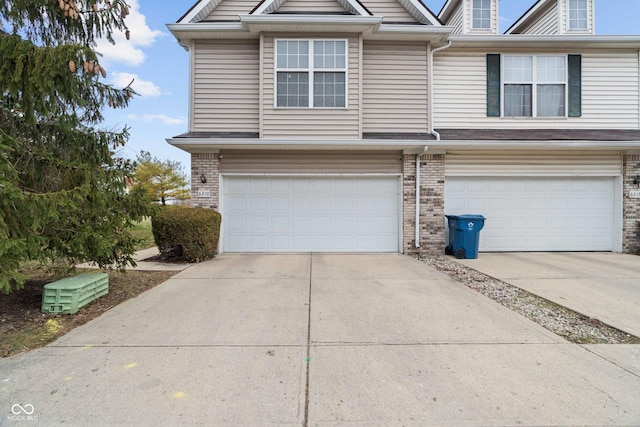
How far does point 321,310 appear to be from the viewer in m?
4.17

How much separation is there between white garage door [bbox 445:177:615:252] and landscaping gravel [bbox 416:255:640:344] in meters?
2.85

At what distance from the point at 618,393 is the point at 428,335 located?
1477mm

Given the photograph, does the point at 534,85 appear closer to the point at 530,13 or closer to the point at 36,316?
the point at 530,13

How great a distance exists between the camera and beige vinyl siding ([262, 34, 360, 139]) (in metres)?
8.14

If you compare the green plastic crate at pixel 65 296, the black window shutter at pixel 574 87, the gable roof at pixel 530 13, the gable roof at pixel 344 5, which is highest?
the gable roof at pixel 530 13

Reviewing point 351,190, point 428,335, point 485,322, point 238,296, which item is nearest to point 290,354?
point 428,335

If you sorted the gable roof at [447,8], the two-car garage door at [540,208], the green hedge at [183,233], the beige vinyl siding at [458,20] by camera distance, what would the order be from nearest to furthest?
1. the green hedge at [183,233]
2. the two-car garage door at [540,208]
3. the beige vinyl siding at [458,20]
4. the gable roof at [447,8]

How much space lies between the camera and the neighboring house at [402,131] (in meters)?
8.15

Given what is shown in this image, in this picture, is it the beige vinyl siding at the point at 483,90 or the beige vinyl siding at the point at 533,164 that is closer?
the beige vinyl siding at the point at 533,164

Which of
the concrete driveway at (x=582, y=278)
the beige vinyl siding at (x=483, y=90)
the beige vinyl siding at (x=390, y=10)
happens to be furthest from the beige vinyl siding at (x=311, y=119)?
the concrete driveway at (x=582, y=278)

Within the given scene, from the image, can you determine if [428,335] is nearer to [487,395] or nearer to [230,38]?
[487,395]

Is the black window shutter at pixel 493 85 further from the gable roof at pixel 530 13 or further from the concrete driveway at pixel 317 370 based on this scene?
the concrete driveway at pixel 317 370

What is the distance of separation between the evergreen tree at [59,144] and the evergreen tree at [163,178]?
2346 centimetres

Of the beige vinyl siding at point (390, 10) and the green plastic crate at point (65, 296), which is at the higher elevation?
the beige vinyl siding at point (390, 10)
